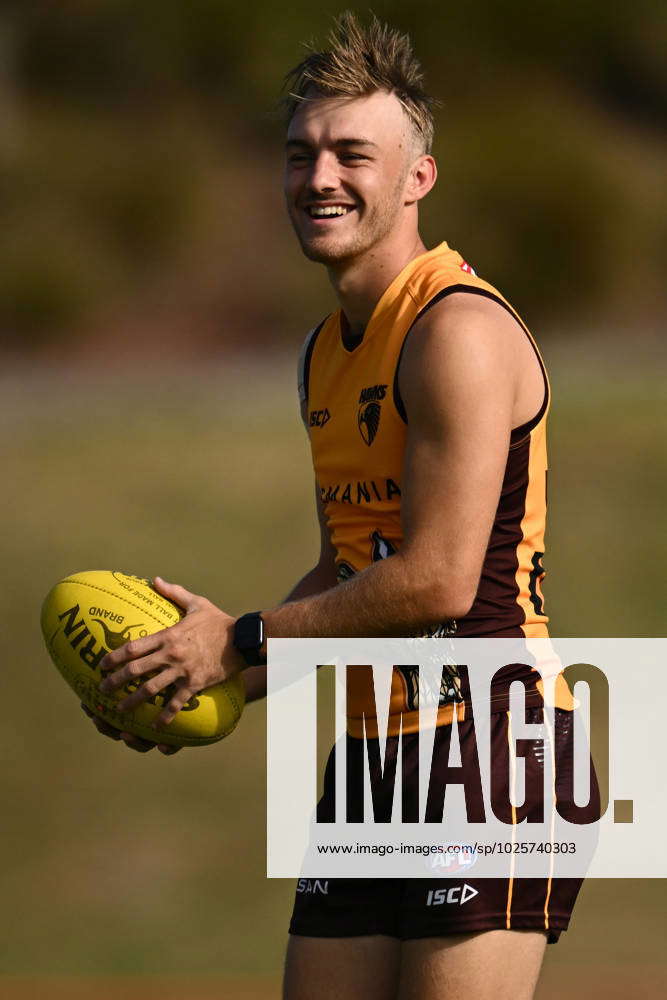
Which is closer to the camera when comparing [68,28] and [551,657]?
[551,657]

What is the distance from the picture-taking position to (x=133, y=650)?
2031 mm

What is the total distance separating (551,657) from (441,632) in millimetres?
167

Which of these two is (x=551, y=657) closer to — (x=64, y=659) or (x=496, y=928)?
(x=496, y=928)

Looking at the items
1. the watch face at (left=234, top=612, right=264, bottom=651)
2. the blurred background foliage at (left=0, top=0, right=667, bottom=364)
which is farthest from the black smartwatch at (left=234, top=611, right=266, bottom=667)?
the blurred background foliage at (left=0, top=0, right=667, bottom=364)

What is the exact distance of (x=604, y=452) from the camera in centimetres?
1051

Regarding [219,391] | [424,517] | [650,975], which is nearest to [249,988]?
[650,975]

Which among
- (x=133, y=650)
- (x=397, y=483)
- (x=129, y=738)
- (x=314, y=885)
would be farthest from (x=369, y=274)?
(x=314, y=885)

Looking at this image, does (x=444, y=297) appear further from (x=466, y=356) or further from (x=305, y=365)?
(x=305, y=365)

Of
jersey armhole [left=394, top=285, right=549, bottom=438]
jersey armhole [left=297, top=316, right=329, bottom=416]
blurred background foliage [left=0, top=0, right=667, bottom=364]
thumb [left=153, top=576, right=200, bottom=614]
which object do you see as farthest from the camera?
blurred background foliage [left=0, top=0, right=667, bottom=364]

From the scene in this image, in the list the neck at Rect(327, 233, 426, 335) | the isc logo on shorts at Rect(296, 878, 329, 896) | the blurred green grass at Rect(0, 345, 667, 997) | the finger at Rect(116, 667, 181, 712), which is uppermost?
the neck at Rect(327, 233, 426, 335)

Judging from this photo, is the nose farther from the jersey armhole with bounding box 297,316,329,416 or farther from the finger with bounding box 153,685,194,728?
the finger with bounding box 153,685,194,728

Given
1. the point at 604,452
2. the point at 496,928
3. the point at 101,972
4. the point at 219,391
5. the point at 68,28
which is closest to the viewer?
the point at 496,928

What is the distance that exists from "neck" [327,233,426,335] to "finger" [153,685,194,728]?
2.04 ft

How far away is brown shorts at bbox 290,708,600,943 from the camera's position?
188 cm
